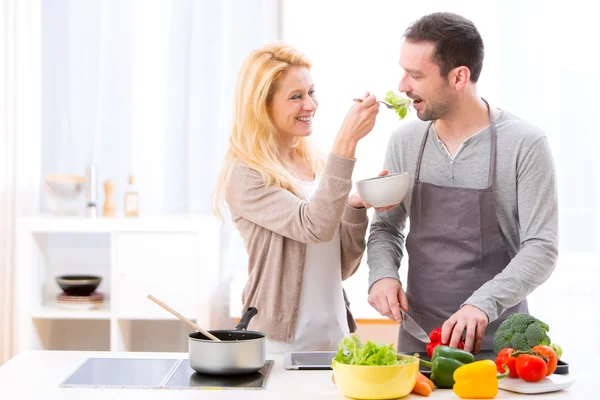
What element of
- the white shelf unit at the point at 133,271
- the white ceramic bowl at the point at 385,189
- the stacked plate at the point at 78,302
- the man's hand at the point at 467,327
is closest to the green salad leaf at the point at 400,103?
the white ceramic bowl at the point at 385,189

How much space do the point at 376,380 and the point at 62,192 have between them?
8.31 feet

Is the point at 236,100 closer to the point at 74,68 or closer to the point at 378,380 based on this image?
the point at 378,380

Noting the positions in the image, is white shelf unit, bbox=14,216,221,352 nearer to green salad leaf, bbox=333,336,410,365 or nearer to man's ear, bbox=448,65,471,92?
man's ear, bbox=448,65,471,92

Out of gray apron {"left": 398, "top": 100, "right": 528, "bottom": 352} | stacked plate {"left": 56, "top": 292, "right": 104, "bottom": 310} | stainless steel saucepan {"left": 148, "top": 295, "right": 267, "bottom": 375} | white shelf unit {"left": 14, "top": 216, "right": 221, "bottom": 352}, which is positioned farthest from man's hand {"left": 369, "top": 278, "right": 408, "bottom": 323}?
stacked plate {"left": 56, "top": 292, "right": 104, "bottom": 310}

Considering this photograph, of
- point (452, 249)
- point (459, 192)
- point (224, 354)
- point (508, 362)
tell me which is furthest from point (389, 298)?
point (224, 354)

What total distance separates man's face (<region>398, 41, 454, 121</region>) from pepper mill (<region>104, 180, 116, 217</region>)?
197 centimetres

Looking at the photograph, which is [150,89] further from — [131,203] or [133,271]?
[133,271]

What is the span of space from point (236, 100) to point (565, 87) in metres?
2.03

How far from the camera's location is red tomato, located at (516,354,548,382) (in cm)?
169

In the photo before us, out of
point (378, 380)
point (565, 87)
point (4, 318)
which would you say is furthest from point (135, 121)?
point (378, 380)

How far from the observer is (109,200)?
3787 mm

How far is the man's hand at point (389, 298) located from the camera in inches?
84.9

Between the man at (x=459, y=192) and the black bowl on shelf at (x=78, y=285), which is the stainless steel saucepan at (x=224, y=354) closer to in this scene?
the man at (x=459, y=192)

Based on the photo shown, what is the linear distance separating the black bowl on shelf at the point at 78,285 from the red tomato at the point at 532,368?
2.48 meters
